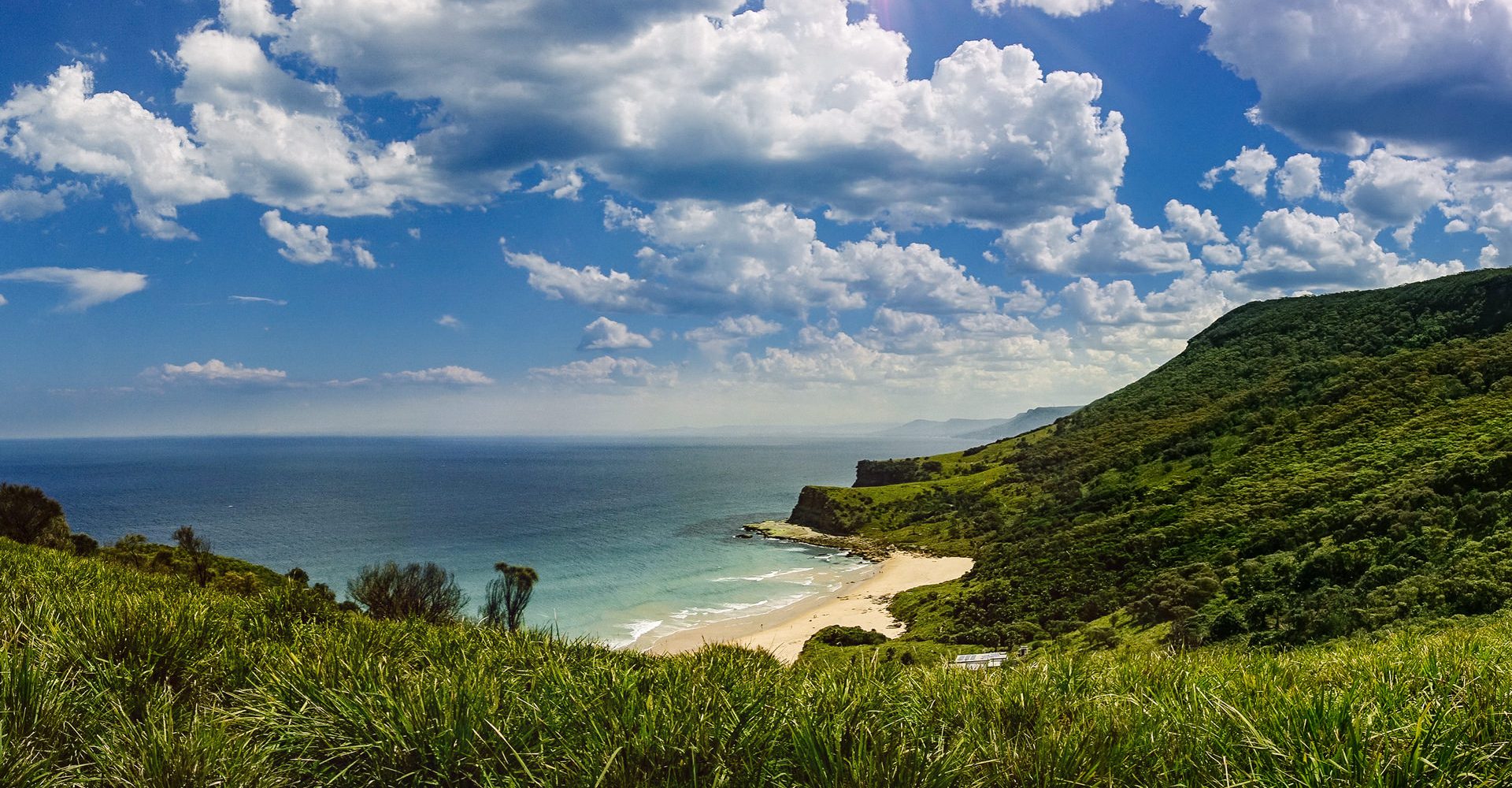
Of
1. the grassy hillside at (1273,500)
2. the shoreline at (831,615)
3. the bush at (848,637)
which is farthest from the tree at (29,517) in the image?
the grassy hillside at (1273,500)

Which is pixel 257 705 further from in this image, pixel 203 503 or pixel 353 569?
pixel 203 503

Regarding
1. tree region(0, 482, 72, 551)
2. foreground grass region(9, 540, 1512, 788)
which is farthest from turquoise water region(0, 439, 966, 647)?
foreground grass region(9, 540, 1512, 788)

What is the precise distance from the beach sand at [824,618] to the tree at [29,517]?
1384 inches

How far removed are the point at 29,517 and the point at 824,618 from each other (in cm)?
5471

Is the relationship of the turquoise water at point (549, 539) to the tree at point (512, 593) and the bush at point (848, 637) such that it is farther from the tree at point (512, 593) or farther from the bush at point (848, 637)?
the bush at point (848, 637)

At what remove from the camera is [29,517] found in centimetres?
3700

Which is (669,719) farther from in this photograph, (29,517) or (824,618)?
(824,618)

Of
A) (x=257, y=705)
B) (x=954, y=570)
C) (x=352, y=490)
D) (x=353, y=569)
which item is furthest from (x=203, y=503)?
(x=257, y=705)

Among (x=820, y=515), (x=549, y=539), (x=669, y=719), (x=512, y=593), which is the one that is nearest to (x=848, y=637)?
(x=512, y=593)

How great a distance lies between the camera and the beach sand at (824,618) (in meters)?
57.5

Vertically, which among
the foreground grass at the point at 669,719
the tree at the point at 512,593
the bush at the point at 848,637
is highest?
the foreground grass at the point at 669,719

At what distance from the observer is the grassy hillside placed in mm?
30891

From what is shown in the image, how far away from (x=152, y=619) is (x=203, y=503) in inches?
7270

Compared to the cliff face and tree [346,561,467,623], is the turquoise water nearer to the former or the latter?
tree [346,561,467,623]
